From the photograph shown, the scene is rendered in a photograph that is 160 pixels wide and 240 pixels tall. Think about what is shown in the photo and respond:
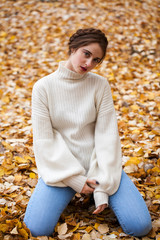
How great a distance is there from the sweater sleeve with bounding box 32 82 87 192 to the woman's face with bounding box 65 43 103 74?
0.90 feet

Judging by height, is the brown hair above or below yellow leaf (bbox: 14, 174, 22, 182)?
above

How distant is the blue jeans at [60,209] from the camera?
5.26ft

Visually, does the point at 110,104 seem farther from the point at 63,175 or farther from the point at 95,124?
the point at 63,175

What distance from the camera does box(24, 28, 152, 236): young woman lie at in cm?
163

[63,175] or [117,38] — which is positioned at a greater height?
[117,38]

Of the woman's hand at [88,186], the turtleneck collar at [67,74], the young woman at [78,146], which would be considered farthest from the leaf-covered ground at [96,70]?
the turtleneck collar at [67,74]

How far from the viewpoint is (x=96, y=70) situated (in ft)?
13.6

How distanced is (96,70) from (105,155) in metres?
2.61

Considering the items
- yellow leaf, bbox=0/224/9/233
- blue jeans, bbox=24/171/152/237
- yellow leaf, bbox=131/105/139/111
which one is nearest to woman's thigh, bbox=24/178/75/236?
blue jeans, bbox=24/171/152/237

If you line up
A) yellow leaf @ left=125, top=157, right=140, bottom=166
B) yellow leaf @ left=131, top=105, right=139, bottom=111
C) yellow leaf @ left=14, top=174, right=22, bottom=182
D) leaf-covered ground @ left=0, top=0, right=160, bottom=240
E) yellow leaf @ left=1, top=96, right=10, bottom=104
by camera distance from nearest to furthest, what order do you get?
leaf-covered ground @ left=0, top=0, right=160, bottom=240 → yellow leaf @ left=14, top=174, right=22, bottom=182 → yellow leaf @ left=125, top=157, right=140, bottom=166 → yellow leaf @ left=131, top=105, right=139, bottom=111 → yellow leaf @ left=1, top=96, right=10, bottom=104

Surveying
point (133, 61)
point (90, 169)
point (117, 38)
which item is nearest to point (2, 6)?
point (117, 38)

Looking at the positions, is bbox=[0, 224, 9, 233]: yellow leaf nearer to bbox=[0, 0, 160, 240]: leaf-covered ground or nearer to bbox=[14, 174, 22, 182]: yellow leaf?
bbox=[0, 0, 160, 240]: leaf-covered ground

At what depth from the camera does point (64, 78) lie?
1759 millimetres

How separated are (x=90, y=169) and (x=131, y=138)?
1031 mm
